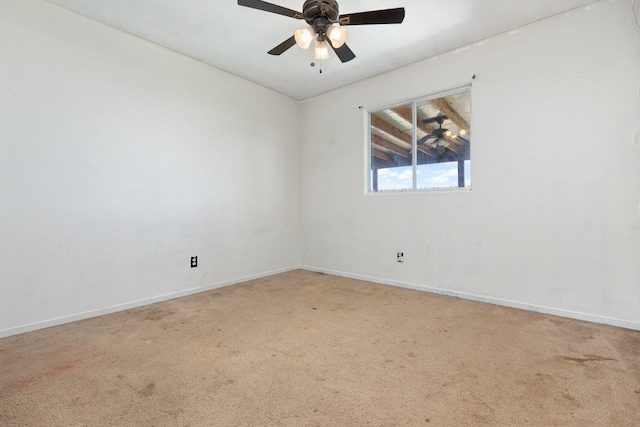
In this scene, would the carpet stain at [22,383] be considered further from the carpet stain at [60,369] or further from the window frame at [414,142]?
the window frame at [414,142]

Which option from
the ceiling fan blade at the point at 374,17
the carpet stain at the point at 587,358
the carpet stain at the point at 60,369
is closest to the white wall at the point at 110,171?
the carpet stain at the point at 60,369

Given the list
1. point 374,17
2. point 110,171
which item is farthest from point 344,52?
point 110,171

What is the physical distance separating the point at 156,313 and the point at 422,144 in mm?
3326

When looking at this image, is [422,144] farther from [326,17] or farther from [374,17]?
[326,17]

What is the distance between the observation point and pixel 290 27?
8.75 ft

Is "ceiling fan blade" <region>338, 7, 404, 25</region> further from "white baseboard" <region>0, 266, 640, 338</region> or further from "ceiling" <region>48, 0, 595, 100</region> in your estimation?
"white baseboard" <region>0, 266, 640, 338</region>

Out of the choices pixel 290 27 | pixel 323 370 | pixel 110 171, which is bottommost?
pixel 323 370

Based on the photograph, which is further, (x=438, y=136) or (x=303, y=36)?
(x=438, y=136)

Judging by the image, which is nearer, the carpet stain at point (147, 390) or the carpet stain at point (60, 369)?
the carpet stain at point (147, 390)

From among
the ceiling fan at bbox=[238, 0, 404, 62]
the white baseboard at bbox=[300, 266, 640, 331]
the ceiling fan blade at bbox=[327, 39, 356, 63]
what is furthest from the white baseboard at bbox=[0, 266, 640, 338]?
the ceiling fan at bbox=[238, 0, 404, 62]

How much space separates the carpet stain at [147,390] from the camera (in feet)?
4.74

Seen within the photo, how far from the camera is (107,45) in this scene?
2.65m

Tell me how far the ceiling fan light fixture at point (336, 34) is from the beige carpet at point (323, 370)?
2186 millimetres

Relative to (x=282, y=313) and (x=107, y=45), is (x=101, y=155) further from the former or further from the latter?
(x=282, y=313)
